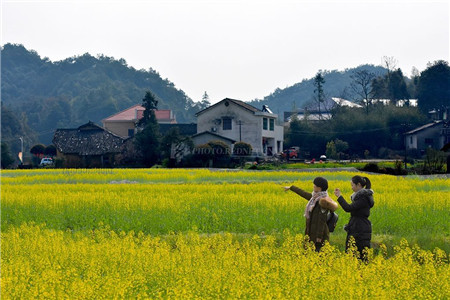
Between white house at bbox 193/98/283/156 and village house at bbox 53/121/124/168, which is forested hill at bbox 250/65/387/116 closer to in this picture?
white house at bbox 193/98/283/156

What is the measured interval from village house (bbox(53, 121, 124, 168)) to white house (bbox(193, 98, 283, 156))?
864cm

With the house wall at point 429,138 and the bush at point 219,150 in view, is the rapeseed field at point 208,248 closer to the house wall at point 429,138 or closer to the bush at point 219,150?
the bush at point 219,150

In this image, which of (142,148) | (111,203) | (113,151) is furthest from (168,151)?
(111,203)

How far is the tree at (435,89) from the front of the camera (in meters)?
72.3

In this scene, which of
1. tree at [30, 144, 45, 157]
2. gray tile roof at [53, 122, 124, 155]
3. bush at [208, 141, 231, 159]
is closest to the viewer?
bush at [208, 141, 231, 159]

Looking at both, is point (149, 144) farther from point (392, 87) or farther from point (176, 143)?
point (392, 87)

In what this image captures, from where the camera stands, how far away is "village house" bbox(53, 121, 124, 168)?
52.9 meters

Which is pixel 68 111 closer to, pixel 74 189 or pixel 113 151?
pixel 113 151

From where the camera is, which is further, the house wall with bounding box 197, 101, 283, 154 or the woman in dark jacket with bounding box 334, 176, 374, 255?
the house wall with bounding box 197, 101, 283, 154

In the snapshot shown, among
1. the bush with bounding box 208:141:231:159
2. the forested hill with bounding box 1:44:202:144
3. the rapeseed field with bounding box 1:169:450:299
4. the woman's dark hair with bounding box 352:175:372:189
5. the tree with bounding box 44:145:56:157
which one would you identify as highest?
the forested hill with bounding box 1:44:202:144

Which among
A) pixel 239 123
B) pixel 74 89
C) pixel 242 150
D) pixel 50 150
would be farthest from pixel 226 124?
pixel 74 89

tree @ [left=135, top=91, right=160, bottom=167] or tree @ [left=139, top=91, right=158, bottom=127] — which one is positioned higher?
tree @ [left=139, top=91, right=158, bottom=127]

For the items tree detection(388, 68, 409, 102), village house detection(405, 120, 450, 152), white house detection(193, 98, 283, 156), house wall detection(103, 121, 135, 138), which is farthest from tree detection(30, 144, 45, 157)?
tree detection(388, 68, 409, 102)

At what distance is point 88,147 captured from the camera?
55594mm
